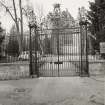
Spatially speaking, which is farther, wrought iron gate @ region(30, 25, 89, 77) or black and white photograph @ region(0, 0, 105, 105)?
wrought iron gate @ region(30, 25, 89, 77)

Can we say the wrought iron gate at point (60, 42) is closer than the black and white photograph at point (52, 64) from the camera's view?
No

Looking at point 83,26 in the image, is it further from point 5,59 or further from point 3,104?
point 3,104

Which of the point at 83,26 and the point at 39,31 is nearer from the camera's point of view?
the point at 83,26

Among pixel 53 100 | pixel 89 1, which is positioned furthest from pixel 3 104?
pixel 89 1

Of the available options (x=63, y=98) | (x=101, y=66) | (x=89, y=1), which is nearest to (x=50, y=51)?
(x=101, y=66)

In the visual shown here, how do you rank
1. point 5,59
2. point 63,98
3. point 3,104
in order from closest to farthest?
point 3,104 < point 63,98 < point 5,59

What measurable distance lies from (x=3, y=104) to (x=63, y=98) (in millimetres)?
1884

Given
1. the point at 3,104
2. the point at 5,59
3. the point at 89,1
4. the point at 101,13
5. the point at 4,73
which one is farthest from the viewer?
the point at 89,1

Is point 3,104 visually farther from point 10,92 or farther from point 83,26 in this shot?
point 83,26

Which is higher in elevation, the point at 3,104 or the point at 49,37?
the point at 49,37

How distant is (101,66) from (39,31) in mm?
5550

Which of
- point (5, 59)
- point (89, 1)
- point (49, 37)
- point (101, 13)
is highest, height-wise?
point (89, 1)

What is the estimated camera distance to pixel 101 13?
21.3m

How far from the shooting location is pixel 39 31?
1194 centimetres
